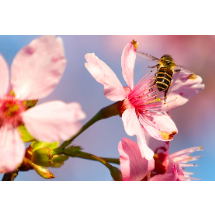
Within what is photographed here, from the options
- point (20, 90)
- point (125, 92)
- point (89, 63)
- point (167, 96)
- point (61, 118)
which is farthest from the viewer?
point (167, 96)

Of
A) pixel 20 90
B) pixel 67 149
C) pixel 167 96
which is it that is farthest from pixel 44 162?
pixel 167 96

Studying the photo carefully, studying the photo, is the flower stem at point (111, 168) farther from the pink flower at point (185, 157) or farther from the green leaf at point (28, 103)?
the pink flower at point (185, 157)

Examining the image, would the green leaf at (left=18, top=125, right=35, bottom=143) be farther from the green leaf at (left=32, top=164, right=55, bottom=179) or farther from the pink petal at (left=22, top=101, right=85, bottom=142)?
the pink petal at (left=22, top=101, right=85, bottom=142)

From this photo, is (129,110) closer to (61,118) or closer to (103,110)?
(103,110)

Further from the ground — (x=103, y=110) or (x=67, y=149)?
(x=103, y=110)

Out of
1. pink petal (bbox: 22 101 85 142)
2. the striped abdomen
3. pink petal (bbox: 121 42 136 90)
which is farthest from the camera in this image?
the striped abdomen

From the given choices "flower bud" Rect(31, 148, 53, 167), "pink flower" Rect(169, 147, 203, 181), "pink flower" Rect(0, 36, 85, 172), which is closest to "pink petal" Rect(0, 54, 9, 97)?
"pink flower" Rect(0, 36, 85, 172)

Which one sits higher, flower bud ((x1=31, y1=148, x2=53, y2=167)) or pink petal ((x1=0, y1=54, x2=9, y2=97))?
pink petal ((x1=0, y1=54, x2=9, y2=97))

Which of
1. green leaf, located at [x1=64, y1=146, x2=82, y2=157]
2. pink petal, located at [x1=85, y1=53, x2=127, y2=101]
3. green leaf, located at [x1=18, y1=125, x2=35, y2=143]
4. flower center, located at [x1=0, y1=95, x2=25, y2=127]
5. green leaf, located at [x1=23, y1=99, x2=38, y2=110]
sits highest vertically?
pink petal, located at [x1=85, y1=53, x2=127, y2=101]
